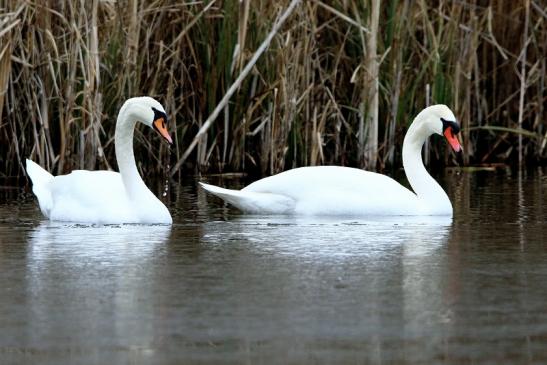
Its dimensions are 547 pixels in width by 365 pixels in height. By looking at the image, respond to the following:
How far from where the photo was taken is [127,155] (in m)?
9.57

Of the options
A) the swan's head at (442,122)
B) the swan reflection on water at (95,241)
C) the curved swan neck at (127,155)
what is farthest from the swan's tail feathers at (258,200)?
the swan's head at (442,122)

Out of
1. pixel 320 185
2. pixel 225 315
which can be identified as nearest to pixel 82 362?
pixel 225 315

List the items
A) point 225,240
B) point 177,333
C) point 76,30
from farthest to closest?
1. point 76,30
2. point 225,240
3. point 177,333

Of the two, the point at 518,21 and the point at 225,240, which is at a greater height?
the point at 518,21

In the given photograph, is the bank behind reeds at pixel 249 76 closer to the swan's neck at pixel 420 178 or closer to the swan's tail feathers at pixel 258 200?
the swan's neck at pixel 420 178

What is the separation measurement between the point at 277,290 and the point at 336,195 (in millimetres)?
3407

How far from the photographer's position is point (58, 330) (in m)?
5.58

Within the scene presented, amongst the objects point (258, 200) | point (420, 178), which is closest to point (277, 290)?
point (258, 200)

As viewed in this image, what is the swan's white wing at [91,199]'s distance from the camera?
9180mm

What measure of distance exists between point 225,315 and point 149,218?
10.9 ft

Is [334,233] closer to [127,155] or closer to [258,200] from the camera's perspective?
[258,200]

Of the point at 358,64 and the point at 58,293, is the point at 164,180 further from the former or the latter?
the point at 58,293

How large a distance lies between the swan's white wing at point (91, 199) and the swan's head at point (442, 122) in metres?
2.31

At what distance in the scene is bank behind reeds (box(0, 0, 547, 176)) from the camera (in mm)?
11352
